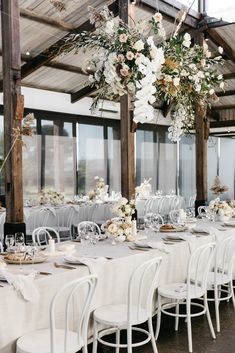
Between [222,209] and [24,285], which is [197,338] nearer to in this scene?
[24,285]

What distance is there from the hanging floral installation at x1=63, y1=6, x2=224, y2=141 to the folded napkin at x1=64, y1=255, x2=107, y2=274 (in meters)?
1.16

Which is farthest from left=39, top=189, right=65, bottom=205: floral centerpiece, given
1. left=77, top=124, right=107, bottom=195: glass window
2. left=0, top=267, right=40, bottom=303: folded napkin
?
left=0, top=267, right=40, bottom=303: folded napkin

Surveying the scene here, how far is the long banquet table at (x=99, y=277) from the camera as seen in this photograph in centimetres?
304

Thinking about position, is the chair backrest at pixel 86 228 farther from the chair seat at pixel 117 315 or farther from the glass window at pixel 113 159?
the glass window at pixel 113 159

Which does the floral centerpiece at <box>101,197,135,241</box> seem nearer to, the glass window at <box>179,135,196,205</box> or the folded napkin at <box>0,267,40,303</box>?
the folded napkin at <box>0,267,40,303</box>

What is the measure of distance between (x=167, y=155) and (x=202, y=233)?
1086 cm

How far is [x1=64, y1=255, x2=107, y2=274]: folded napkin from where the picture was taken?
3.65 meters

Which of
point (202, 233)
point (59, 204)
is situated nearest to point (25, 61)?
point (59, 204)

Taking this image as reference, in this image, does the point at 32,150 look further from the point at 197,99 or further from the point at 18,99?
the point at 197,99

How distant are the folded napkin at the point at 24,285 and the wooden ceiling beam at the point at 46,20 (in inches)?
Result: 238

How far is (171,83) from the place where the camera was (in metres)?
4.04

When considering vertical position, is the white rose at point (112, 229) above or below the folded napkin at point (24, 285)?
above

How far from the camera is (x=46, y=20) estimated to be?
850cm

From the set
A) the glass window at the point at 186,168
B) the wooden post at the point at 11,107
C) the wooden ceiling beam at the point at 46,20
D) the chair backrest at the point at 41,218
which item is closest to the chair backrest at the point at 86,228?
the wooden post at the point at 11,107
